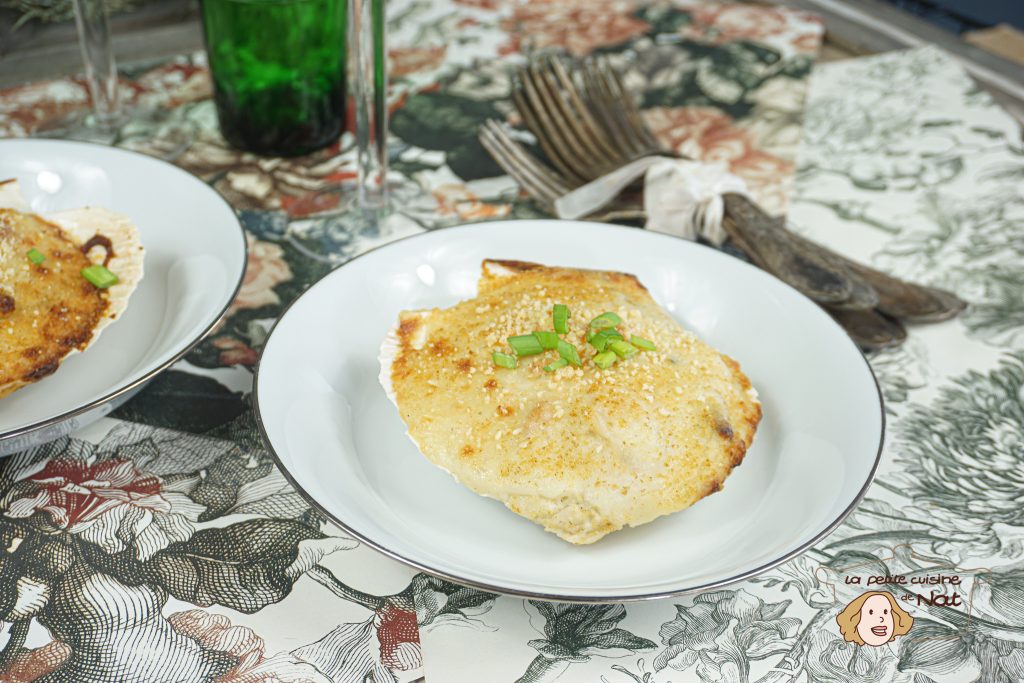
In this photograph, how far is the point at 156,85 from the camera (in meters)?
2.32

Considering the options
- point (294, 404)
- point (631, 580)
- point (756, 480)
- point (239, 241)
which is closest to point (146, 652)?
point (294, 404)

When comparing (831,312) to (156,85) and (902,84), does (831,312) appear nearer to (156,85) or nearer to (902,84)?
(902,84)

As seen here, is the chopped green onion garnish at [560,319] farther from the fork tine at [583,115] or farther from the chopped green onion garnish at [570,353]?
the fork tine at [583,115]

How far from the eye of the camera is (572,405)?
1146mm

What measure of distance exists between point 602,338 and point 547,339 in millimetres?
72

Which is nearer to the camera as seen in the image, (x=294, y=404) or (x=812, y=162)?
(x=294, y=404)

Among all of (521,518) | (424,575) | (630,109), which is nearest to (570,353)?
(521,518)

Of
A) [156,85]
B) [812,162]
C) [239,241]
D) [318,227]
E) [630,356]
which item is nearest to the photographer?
[630,356]

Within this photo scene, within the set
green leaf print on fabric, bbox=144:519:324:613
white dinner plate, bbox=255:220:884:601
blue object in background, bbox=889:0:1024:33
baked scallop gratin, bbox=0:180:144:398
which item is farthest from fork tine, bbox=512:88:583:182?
blue object in background, bbox=889:0:1024:33

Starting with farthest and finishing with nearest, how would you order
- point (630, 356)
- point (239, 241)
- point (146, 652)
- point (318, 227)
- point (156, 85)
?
point (156, 85) < point (318, 227) < point (239, 241) < point (630, 356) < point (146, 652)

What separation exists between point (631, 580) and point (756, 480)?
27 centimetres

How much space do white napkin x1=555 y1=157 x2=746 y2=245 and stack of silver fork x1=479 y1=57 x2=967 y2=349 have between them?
0.08 ft

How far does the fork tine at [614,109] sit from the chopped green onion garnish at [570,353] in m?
0.86

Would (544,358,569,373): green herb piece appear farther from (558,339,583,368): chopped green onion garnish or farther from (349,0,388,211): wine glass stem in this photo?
(349,0,388,211): wine glass stem
